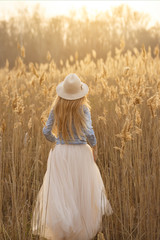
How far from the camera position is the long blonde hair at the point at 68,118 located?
5.57ft

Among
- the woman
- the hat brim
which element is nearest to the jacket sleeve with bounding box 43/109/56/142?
the woman

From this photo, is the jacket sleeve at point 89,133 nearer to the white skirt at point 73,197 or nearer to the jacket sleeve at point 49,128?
the white skirt at point 73,197

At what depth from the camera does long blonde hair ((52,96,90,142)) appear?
1.70 metres

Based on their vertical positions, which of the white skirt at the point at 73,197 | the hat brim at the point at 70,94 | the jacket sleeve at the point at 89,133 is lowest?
the white skirt at the point at 73,197

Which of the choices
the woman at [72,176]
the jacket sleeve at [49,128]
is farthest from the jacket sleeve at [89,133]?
the jacket sleeve at [49,128]

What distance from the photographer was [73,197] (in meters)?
1.66

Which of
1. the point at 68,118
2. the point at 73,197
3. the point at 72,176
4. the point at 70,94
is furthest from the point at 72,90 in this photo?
the point at 73,197

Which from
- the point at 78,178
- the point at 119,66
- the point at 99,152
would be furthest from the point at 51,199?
the point at 119,66

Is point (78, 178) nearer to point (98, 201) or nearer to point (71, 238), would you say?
point (98, 201)

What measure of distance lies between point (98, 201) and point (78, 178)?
0.16 m

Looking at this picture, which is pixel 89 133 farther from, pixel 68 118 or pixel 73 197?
pixel 73 197

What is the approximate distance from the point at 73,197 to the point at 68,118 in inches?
16.1

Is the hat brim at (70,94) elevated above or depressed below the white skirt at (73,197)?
above

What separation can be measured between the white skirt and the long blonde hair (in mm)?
70
